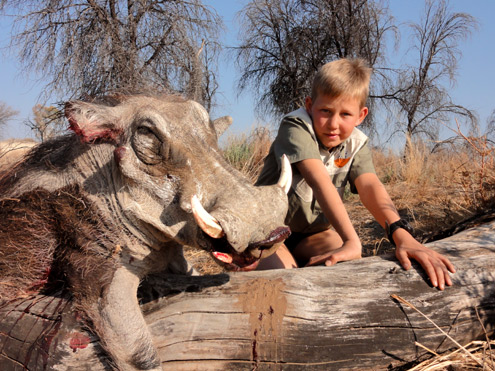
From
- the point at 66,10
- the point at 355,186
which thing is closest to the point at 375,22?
the point at 66,10

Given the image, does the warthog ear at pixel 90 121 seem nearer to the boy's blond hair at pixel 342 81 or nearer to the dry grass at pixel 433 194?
the boy's blond hair at pixel 342 81

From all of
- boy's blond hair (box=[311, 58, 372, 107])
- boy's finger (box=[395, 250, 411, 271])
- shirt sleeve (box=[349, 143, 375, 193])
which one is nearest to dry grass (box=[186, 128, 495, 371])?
boy's finger (box=[395, 250, 411, 271])

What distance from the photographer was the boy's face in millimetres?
2986

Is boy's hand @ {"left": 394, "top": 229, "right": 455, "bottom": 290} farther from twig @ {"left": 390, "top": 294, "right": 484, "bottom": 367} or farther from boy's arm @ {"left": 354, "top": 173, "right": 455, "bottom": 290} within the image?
twig @ {"left": 390, "top": 294, "right": 484, "bottom": 367}

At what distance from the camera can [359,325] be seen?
205 cm

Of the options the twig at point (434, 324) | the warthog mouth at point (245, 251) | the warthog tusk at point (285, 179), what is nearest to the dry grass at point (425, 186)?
the twig at point (434, 324)

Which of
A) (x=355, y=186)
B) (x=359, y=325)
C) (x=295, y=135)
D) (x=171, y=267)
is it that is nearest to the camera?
(x=359, y=325)

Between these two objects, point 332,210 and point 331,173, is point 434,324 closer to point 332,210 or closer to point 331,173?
point 332,210

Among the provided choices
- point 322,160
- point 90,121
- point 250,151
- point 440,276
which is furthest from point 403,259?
point 250,151

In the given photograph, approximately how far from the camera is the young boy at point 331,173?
2670 millimetres

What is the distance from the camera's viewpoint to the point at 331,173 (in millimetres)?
3312

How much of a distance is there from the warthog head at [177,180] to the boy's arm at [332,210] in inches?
29.0

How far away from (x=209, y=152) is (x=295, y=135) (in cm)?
117

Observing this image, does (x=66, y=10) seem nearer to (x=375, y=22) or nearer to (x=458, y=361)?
(x=458, y=361)
